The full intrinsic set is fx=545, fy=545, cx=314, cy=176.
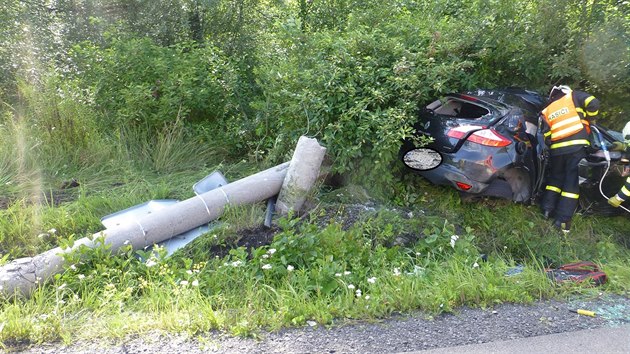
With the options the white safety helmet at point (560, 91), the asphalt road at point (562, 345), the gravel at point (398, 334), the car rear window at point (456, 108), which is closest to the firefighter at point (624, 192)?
the white safety helmet at point (560, 91)

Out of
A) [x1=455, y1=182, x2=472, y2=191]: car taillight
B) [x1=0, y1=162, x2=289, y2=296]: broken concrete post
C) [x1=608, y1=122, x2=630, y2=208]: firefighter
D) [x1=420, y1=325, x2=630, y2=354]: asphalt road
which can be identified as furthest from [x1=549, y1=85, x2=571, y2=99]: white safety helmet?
[x1=0, y1=162, x2=289, y2=296]: broken concrete post

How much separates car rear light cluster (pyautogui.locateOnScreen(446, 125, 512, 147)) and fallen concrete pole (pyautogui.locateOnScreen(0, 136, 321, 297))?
163 centimetres

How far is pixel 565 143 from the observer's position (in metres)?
6.05

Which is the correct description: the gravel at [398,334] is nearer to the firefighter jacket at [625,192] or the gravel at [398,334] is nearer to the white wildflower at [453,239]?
the white wildflower at [453,239]

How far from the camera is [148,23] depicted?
9516 mm

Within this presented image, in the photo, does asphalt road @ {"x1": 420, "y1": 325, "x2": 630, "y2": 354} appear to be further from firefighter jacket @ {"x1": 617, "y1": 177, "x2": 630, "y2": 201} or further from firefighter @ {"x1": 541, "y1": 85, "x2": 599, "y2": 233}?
firefighter jacket @ {"x1": 617, "y1": 177, "x2": 630, "y2": 201}

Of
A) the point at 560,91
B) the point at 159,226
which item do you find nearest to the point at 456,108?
the point at 560,91

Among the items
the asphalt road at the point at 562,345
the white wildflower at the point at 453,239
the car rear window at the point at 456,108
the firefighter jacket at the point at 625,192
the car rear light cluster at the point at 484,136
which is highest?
the car rear window at the point at 456,108

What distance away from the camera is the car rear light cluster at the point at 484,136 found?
5.79m

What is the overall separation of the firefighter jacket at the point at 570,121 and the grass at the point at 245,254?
0.99 metres

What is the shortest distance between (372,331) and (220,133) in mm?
4620

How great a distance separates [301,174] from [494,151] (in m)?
2.07

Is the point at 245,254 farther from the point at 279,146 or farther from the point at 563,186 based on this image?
the point at 563,186

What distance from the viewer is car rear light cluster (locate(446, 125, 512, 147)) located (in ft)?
19.0
